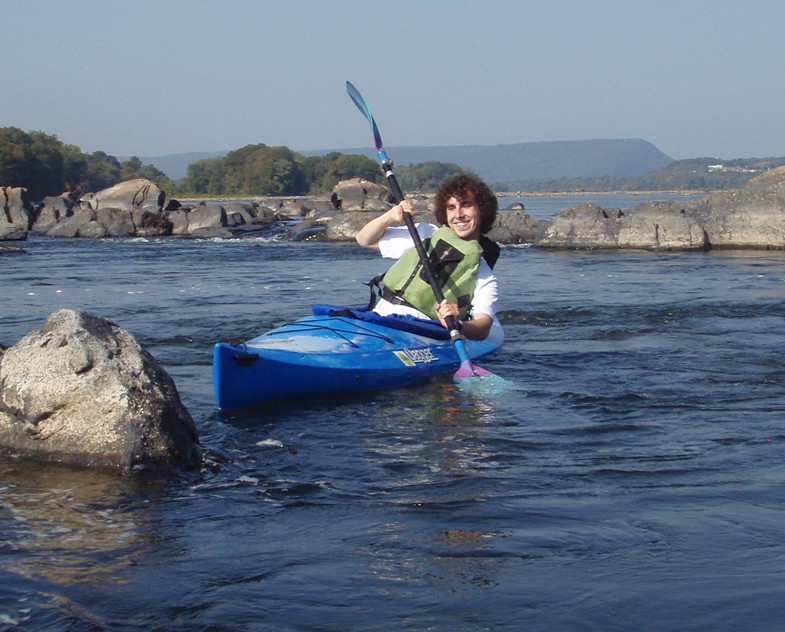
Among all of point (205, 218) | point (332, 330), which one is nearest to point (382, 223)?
point (332, 330)

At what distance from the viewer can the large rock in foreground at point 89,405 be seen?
13.3ft

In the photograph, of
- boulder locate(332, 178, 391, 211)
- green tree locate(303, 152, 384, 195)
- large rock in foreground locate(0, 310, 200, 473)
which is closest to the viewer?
large rock in foreground locate(0, 310, 200, 473)

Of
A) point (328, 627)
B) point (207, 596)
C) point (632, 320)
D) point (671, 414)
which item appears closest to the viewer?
point (328, 627)

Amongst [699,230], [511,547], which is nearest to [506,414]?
[511,547]

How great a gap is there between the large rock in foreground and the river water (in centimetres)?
10

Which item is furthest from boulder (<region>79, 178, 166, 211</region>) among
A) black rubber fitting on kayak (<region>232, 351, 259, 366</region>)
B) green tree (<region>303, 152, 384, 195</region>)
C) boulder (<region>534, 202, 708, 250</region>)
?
green tree (<region>303, 152, 384, 195</region>)

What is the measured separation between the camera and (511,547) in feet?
10.7

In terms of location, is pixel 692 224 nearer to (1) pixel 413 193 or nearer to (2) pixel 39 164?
(2) pixel 39 164

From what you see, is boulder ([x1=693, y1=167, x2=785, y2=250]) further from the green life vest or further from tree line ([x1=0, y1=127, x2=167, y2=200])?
tree line ([x1=0, y1=127, x2=167, y2=200])

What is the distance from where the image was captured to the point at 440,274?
242 inches

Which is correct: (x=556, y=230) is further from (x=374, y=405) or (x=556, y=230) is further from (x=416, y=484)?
(x=416, y=484)

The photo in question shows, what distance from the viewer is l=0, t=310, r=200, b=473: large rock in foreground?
13.3 ft

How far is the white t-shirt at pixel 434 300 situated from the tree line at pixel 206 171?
56.4m

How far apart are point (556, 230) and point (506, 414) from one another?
1447cm
